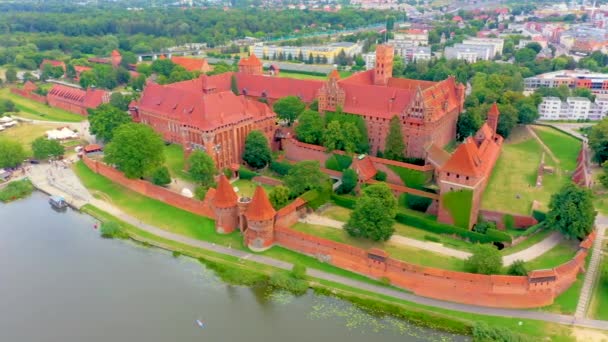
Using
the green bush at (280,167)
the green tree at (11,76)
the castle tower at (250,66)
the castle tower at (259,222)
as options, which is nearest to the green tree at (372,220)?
the castle tower at (259,222)

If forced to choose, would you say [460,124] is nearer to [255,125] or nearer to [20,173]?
[255,125]

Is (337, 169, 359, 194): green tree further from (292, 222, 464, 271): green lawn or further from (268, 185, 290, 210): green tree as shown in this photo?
(268, 185, 290, 210): green tree

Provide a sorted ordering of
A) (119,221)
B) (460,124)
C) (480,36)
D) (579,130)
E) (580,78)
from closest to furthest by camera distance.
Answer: (119,221) → (460,124) → (579,130) → (580,78) → (480,36)

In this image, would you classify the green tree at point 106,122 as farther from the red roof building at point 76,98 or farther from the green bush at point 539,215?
the green bush at point 539,215

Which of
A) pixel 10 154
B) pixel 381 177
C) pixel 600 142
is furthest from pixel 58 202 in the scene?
pixel 600 142

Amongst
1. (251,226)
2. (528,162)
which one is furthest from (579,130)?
(251,226)

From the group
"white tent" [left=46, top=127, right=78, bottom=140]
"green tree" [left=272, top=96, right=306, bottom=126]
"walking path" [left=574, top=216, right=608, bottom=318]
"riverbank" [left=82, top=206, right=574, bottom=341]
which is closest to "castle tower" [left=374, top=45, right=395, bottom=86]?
"green tree" [left=272, top=96, right=306, bottom=126]
